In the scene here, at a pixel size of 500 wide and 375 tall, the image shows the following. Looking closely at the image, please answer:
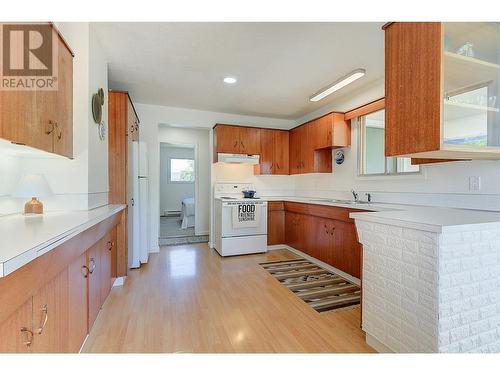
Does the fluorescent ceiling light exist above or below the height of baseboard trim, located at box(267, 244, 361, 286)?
above

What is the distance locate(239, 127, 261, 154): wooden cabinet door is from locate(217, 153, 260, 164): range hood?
0.09 m

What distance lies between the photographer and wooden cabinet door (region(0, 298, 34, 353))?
30.0 inches

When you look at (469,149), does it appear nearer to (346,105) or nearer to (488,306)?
(488,306)

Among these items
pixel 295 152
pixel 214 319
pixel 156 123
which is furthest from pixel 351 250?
pixel 156 123

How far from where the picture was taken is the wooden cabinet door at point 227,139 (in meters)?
4.02

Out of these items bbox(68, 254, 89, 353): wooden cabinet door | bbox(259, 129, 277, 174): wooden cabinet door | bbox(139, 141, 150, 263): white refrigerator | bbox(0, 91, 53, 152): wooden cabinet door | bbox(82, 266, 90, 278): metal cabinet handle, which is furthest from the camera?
bbox(259, 129, 277, 174): wooden cabinet door

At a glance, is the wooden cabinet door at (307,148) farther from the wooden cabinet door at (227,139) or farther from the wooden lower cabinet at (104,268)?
the wooden lower cabinet at (104,268)

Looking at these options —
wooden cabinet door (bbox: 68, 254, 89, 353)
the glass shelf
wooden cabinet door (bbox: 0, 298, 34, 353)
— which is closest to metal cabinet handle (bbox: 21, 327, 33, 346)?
wooden cabinet door (bbox: 0, 298, 34, 353)

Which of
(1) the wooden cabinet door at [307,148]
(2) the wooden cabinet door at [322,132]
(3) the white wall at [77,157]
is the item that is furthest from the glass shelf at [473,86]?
(3) the white wall at [77,157]

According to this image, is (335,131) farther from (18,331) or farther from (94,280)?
(18,331)

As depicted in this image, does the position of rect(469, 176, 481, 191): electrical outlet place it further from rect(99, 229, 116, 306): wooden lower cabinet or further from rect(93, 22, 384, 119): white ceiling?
rect(99, 229, 116, 306): wooden lower cabinet

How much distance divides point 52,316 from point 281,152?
12.7 ft
